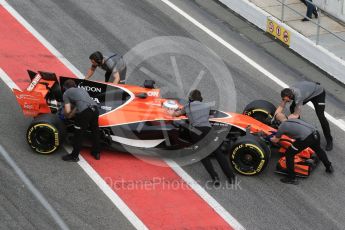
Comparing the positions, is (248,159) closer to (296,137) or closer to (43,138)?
(296,137)

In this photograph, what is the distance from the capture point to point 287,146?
13469 millimetres

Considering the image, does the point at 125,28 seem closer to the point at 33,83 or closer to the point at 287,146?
the point at 33,83

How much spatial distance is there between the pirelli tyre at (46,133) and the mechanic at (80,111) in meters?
0.27

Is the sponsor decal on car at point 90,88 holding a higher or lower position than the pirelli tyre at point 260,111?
higher

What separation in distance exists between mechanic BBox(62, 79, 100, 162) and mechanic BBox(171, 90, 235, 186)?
1.53 meters

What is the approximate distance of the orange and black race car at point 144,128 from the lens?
43.4ft

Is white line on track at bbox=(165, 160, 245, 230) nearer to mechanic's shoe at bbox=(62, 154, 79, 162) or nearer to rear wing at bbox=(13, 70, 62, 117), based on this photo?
mechanic's shoe at bbox=(62, 154, 79, 162)

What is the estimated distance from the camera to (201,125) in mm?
12859

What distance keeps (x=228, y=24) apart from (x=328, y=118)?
505 centimetres

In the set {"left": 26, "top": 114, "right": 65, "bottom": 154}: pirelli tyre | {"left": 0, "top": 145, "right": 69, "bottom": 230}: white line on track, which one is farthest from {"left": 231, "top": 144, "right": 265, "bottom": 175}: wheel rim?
{"left": 0, "top": 145, "right": 69, "bottom": 230}: white line on track

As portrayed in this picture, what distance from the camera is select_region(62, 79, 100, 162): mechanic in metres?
13.0

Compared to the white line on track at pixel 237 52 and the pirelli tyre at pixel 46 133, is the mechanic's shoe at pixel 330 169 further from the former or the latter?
the pirelli tyre at pixel 46 133

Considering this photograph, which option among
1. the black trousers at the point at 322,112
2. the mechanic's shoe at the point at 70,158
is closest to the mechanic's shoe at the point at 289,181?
the black trousers at the point at 322,112

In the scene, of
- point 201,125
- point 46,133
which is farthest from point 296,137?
point 46,133
